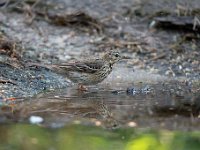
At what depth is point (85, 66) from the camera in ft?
32.6

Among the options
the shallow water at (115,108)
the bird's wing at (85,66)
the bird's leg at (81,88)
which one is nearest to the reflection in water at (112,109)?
the shallow water at (115,108)

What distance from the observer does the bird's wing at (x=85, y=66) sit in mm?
9789

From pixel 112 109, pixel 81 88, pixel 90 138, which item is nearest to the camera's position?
pixel 90 138

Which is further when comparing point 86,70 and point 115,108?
point 86,70

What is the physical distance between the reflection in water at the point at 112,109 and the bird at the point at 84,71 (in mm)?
210

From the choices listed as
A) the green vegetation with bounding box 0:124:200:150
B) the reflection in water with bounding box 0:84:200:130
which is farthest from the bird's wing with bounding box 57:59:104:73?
the green vegetation with bounding box 0:124:200:150

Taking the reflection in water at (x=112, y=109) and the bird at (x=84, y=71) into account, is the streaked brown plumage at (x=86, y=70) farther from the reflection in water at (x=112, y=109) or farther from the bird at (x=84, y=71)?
the reflection in water at (x=112, y=109)

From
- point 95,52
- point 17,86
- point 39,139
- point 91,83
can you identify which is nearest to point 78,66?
point 91,83

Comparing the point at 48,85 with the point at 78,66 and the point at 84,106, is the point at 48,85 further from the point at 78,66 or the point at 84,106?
the point at 84,106

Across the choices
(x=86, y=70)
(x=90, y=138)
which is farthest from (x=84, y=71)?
(x=90, y=138)

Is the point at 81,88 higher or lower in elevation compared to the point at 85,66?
lower

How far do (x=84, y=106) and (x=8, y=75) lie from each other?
5.34 feet

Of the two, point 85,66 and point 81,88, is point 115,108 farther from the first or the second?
point 85,66

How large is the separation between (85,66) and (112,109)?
1562 mm
